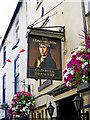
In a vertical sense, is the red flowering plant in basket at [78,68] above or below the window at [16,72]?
below

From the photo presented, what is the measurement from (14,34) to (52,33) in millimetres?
10073

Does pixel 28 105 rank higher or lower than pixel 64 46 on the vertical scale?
lower

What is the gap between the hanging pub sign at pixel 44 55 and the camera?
27.3 ft

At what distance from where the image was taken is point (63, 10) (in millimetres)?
9812

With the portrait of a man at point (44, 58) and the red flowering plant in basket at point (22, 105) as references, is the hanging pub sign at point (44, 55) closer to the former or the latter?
the portrait of a man at point (44, 58)

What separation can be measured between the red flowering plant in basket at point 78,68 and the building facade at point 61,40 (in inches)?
31.6

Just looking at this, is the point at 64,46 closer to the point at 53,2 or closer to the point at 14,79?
the point at 53,2

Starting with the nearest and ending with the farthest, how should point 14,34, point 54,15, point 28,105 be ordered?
point 54,15
point 28,105
point 14,34

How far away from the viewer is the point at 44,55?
865 centimetres

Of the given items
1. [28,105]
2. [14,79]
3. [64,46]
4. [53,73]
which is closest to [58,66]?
[53,73]

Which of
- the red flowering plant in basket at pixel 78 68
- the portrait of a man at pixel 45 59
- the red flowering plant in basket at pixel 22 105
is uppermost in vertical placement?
the portrait of a man at pixel 45 59

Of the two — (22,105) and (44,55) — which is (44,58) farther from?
(22,105)

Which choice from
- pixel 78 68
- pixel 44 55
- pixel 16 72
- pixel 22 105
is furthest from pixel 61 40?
pixel 16 72

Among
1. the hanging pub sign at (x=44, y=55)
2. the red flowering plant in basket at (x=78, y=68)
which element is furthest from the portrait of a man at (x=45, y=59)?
the red flowering plant in basket at (x=78, y=68)
